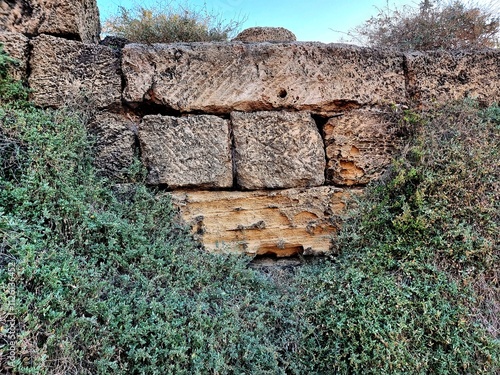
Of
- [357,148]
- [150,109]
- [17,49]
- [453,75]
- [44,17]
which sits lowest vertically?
[357,148]

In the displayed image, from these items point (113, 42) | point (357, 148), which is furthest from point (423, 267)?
point (113, 42)

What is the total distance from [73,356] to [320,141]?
2145mm

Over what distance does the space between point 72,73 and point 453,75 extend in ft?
10.3

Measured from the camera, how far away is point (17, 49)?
231cm

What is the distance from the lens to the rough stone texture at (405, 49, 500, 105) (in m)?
2.78

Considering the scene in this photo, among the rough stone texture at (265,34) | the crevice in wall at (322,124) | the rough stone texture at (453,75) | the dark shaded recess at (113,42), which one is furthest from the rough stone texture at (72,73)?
the rough stone texture at (453,75)

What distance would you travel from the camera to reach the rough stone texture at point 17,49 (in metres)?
2.29

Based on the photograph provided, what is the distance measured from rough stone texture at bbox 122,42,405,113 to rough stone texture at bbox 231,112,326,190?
0.13 m

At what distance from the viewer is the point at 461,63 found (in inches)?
112

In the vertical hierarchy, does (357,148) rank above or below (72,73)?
below

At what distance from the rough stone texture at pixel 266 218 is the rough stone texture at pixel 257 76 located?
696mm

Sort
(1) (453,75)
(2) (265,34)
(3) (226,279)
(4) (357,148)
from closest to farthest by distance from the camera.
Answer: (3) (226,279) < (4) (357,148) < (1) (453,75) < (2) (265,34)

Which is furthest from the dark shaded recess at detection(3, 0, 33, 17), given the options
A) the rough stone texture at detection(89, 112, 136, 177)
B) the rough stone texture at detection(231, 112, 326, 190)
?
the rough stone texture at detection(231, 112, 326, 190)

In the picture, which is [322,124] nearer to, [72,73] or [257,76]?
[257,76]
